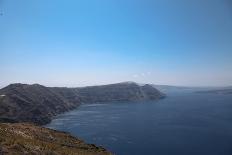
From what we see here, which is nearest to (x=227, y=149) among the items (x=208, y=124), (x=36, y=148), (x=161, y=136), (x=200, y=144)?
(x=200, y=144)

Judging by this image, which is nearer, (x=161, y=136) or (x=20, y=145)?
(x=20, y=145)

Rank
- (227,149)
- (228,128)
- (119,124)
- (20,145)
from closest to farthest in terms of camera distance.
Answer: (20,145), (227,149), (228,128), (119,124)

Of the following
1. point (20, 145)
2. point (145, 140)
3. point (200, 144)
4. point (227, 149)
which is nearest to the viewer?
point (20, 145)

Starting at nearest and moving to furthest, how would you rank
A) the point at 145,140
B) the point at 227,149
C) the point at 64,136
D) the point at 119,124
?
the point at 64,136, the point at 227,149, the point at 145,140, the point at 119,124

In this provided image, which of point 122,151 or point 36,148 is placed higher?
point 36,148

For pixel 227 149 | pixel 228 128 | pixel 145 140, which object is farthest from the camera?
pixel 228 128

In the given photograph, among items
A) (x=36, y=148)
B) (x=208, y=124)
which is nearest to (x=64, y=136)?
(x=36, y=148)

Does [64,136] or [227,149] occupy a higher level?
[64,136]

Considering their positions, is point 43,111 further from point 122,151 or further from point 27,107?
point 122,151

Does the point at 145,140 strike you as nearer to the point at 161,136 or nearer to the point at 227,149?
the point at 161,136
